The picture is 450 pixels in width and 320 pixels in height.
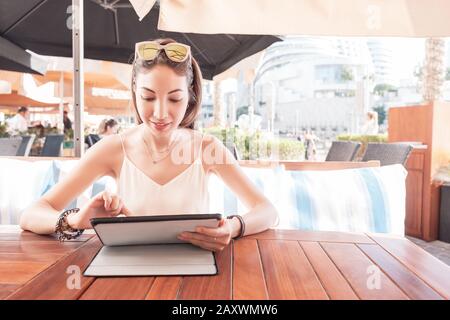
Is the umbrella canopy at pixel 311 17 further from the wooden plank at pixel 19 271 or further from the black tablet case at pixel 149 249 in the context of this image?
the wooden plank at pixel 19 271

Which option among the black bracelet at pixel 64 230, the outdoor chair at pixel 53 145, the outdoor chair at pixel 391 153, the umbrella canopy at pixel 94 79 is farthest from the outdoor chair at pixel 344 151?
the outdoor chair at pixel 53 145

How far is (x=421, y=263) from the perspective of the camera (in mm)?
1002

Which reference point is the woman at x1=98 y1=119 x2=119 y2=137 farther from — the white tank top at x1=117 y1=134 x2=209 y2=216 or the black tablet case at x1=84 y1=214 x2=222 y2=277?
the black tablet case at x1=84 y1=214 x2=222 y2=277

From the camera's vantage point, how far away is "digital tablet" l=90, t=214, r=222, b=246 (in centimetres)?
90

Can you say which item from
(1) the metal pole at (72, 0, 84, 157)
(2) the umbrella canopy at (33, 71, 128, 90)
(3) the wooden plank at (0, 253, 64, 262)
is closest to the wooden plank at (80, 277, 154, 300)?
(3) the wooden plank at (0, 253, 64, 262)

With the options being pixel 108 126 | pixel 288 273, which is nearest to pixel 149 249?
pixel 288 273

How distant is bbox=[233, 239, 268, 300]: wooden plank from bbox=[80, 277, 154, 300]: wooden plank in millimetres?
192

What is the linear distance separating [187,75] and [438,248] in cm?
398

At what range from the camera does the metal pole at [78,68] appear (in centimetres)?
212

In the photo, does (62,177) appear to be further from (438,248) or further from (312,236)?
(438,248)
